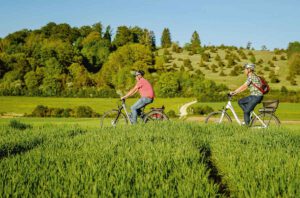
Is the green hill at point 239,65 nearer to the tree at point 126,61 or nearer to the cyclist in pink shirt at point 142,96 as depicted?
the tree at point 126,61

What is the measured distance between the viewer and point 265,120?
1298 cm

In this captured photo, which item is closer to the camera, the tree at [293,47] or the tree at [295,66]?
the tree at [295,66]

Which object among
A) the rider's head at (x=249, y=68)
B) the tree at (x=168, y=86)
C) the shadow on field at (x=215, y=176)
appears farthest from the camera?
the tree at (x=168, y=86)

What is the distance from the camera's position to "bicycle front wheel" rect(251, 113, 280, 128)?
12.9 meters

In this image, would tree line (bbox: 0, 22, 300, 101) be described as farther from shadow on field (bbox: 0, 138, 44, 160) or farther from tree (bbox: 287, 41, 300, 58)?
shadow on field (bbox: 0, 138, 44, 160)

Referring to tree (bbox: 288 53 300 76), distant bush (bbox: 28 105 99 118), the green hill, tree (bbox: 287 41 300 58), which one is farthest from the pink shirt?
tree (bbox: 287 41 300 58)

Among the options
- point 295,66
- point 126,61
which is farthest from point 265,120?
point 126,61

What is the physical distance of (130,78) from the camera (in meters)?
83.5

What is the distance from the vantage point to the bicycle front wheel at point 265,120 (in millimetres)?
12876

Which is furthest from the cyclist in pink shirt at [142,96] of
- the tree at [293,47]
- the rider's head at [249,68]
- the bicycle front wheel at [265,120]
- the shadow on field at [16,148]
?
the tree at [293,47]

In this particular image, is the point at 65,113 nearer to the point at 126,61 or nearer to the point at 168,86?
the point at 168,86

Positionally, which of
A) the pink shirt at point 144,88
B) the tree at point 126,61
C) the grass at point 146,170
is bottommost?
the grass at point 146,170

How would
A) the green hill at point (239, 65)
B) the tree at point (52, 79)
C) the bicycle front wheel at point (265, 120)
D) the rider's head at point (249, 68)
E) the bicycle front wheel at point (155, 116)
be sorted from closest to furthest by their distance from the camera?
the rider's head at point (249, 68) < the bicycle front wheel at point (265, 120) < the bicycle front wheel at point (155, 116) < the green hill at point (239, 65) < the tree at point (52, 79)

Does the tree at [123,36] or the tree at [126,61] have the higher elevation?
the tree at [123,36]
